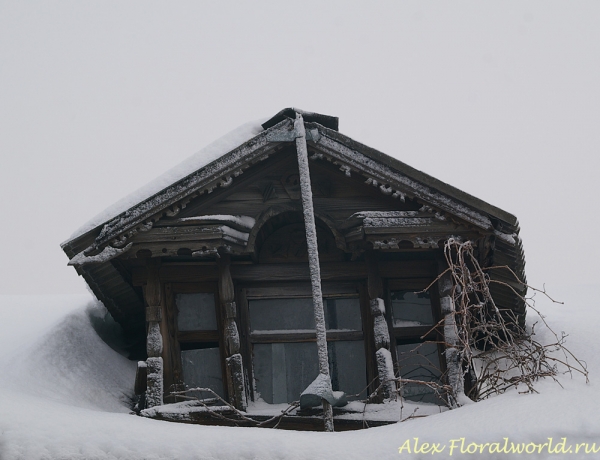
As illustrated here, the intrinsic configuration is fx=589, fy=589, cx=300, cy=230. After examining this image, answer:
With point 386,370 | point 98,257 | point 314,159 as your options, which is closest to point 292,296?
point 386,370

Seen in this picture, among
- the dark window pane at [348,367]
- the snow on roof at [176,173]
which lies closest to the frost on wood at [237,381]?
the dark window pane at [348,367]

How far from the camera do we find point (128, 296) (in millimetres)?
7660

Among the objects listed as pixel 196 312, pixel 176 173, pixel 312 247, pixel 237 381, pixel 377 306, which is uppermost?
pixel 176 173

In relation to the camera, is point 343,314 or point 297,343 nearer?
point 297,343

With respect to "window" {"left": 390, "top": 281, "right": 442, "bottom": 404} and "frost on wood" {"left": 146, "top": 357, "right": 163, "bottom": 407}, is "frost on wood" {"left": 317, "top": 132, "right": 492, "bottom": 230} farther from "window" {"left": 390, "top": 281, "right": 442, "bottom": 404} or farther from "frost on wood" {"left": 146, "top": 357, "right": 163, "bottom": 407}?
"frost on wood" {"left": 146, "top": 357, "right": 163, "bottom": 407}

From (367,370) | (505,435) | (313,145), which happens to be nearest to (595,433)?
(505,435)

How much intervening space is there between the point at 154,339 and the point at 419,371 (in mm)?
2994

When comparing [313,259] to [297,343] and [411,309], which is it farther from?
[411,309]

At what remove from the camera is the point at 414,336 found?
684cm

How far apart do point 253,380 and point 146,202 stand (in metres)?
2.33

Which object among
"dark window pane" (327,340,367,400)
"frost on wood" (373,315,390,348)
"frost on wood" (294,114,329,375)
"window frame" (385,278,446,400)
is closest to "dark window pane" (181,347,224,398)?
"dark window pane" (327,340,367,400)

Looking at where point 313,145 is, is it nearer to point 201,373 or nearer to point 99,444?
point 201,373

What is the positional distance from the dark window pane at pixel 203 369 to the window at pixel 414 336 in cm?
207

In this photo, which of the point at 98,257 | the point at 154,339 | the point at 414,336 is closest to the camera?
the point at 98,257
